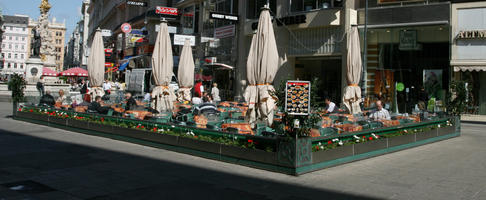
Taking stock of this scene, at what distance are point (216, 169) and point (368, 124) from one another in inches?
177

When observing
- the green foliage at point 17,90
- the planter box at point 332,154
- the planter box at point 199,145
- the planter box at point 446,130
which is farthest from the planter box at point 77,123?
the planter box at point 446,130

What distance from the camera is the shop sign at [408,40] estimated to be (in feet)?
78.1

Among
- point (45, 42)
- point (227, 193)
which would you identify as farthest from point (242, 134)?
point (45, 42)

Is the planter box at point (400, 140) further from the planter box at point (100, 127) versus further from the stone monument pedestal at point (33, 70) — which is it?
the stone monument pedestal at point (33, 70)

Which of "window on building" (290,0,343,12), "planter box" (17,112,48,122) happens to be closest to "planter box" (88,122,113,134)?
"planter box" (17,112,48,122)

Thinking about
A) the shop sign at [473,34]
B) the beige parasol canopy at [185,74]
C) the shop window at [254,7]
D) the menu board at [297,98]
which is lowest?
the menu board at [297,98]

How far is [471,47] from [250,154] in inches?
720

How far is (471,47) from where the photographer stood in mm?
21750

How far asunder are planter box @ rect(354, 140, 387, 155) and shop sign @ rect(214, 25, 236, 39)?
76.3 ft

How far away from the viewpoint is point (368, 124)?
34.7 ft

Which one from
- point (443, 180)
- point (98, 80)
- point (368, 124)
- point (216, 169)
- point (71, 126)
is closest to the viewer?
point (443, 180)

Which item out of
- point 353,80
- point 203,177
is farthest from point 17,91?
point 353,80

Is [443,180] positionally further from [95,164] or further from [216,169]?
[95,164]

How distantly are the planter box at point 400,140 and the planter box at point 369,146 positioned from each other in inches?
13.5
